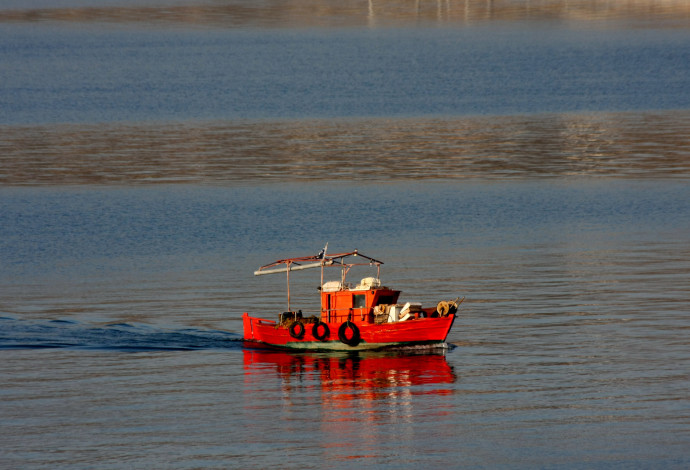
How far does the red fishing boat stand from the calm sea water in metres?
0.94

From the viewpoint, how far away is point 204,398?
45.1 m

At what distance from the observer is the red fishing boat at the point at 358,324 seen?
2047 inches

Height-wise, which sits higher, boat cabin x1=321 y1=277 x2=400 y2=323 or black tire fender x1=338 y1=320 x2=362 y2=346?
boat cabin x1=321 y1=277 x2=400 y2=323

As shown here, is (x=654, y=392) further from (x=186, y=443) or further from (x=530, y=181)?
(x=530, y=181)

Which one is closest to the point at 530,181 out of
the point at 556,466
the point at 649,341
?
the point at 649,341

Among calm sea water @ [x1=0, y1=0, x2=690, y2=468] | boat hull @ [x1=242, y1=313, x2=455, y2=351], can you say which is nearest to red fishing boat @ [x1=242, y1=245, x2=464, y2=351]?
boat hull @ [x1=242, y1=313, x2=455, y2=351]

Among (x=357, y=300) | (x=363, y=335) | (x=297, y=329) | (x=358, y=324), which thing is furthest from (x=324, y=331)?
(x=357, y=300)

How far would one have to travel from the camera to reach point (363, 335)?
52688 mm

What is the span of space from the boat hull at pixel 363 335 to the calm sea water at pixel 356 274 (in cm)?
79

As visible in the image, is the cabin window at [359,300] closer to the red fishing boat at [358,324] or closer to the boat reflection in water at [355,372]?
the red fishing boat at [358,324]

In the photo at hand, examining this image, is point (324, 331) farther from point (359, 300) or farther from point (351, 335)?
point (359, 300)

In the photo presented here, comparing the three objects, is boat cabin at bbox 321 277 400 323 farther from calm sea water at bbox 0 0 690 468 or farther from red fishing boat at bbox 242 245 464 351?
calm sea water at bbox 0 0 690 468

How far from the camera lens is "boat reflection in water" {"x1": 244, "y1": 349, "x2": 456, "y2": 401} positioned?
46.0 meters

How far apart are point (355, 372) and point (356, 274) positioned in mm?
21339
